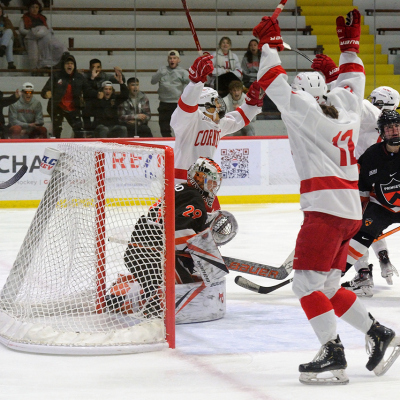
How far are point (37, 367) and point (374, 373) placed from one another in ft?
3.80

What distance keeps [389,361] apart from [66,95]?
6.07 meters

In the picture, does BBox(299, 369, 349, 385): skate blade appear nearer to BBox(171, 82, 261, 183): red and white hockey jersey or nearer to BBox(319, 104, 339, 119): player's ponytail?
BBox(319, 104, 339, 119): player's ponytail

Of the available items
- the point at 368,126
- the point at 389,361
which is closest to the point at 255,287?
the point at 368,126

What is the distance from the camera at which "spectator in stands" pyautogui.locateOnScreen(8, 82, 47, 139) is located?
306 inches

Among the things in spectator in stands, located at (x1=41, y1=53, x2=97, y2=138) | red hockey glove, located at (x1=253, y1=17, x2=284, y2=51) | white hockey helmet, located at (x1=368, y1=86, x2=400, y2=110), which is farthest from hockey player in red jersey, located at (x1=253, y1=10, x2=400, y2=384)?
spectator in stands, located at (x1=41, y1=53, x2=97, y2=138)

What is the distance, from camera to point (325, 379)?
2430mm

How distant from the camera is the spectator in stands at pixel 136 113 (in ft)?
26.3

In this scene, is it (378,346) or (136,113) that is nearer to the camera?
(378,346)

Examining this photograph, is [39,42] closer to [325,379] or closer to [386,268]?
[386,268]

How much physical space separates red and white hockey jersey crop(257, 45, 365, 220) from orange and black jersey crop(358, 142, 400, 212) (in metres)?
1.26

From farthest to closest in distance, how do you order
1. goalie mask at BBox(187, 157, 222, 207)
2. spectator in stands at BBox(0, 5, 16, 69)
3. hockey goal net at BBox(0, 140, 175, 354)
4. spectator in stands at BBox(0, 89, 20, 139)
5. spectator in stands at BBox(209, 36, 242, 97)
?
spectator in stands at BBox(0, 5, 16, 69)
spectator in stands at BBox(209, 36, 242, 97)
spectator in stands at BBox(0, 89, 20, 139)
goalie mask at BBox(187, 157, 222, 207)
hockey goal net at BBox(0, 140, 175, 354)

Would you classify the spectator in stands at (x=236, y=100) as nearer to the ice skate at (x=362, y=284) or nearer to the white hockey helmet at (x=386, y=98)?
the white hockey helmet at (x=386, y=98)

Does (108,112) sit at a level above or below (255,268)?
above

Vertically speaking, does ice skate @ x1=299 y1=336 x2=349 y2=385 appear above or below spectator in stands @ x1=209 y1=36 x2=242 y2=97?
below
